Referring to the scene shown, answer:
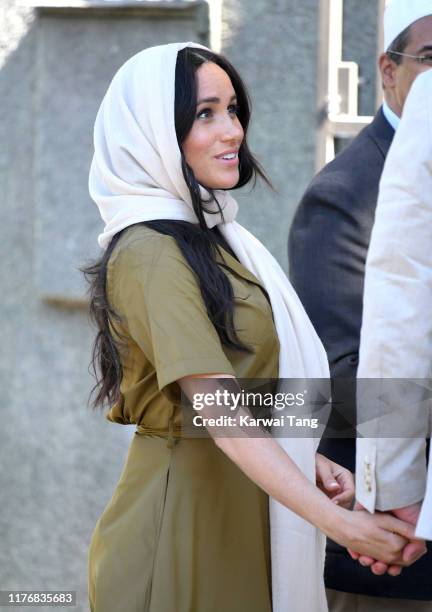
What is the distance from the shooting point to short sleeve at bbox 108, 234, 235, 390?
2699mm

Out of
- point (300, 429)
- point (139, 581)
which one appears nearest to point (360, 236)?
point (300, 429)

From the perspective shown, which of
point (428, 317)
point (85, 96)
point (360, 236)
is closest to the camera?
point (428, 317)

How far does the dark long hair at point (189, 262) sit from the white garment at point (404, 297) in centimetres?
41

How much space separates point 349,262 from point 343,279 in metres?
0.05

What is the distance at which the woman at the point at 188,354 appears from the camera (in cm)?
273

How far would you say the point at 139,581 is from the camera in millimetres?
2865

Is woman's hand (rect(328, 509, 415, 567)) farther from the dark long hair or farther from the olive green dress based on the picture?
the dark long hair

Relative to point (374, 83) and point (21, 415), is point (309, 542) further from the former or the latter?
point (374, 83)

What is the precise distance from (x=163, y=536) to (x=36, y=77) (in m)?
2.50

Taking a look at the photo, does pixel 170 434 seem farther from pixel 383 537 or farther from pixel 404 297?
pixel 404 297

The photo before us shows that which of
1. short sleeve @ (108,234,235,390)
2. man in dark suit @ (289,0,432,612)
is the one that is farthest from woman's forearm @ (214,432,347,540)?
man in dark suit @ (289,0,432,612)

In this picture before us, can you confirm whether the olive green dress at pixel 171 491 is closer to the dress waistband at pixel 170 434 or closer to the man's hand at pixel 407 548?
the dress waistband at pixel 170 434

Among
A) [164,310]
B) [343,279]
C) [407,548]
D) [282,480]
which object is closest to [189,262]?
[164,310]

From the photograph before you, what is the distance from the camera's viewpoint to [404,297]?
95.6 inches
